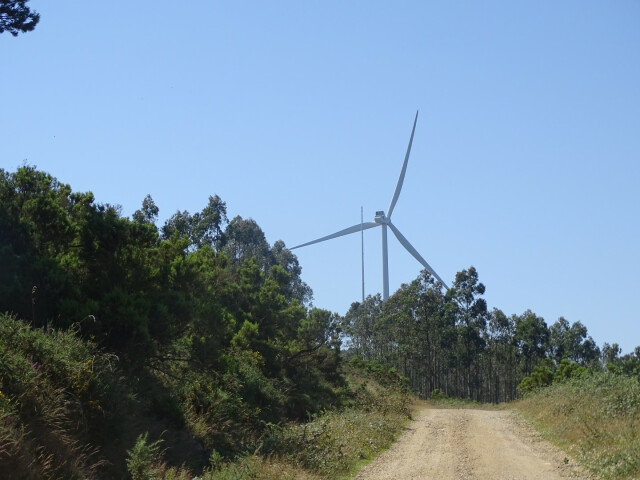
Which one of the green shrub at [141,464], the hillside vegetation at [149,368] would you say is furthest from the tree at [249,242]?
the green shrub at [141,464]

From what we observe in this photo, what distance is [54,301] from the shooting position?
15.3m

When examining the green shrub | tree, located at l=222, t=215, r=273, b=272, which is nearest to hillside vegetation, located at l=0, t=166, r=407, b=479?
the green shrub

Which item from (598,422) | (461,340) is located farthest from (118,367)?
(461,340)

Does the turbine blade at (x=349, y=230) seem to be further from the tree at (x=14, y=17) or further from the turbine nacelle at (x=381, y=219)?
the tree at (x=14, y=17)

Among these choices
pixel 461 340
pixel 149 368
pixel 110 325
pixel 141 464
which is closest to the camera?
pixel 141 464

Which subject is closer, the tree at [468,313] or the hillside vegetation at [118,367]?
the hillside vegetation at [118,367]

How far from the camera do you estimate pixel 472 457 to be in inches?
650

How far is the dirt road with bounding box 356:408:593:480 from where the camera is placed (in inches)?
558

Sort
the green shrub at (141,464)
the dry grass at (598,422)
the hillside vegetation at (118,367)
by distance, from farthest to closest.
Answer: the dry grass at (598,422)
the hillside vegetation at (118,367)
the green shrub at (141,464)

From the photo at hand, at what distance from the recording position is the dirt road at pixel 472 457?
558 inches

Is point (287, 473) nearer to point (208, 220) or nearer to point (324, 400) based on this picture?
point (324, 400)

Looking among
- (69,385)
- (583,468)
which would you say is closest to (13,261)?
(69,385)

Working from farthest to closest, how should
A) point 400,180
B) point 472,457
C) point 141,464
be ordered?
point 400,180, point 472,457, point 141,464

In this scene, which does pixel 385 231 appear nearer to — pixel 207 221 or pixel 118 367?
pixel 207 221
